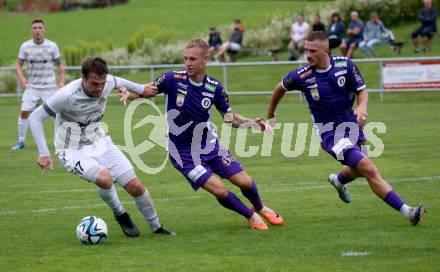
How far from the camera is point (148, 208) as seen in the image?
9.60m

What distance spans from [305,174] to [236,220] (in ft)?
12.4

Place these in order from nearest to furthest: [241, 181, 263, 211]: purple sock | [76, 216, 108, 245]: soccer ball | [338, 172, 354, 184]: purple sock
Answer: [76, 216, 108, 245]: soccer ball, [241, 181, 263, 211]: purple sock, [338, 172, 354, 184]: purple sock

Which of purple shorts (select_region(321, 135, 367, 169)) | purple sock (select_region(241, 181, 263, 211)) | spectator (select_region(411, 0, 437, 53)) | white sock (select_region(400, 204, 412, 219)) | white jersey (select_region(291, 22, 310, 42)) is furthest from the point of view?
white jersey (select_region(291, 22, 310, 42))

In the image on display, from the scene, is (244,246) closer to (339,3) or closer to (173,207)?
(173,207)

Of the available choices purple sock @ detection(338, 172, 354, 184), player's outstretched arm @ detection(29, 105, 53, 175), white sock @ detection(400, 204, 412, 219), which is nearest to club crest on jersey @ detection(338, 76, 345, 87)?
purple sock @ detection(338, 172, 354, 184)

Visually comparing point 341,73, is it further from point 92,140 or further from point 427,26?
point 427,26

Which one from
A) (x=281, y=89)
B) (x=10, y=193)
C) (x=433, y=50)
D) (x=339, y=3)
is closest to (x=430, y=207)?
(x=281, y=89)

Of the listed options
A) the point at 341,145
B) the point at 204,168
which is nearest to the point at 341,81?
the point at 341,145

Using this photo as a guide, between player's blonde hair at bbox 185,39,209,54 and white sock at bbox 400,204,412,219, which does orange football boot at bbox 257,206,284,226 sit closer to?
white sock at bbox 400,204,412,219

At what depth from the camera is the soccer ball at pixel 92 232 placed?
9188 millimetres

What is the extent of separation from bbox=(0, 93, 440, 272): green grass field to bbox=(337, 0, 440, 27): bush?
872 inches

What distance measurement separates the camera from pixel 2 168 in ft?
50.9

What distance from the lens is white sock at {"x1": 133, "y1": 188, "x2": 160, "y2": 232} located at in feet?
31.4

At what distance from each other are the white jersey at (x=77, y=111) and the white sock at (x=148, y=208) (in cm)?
80
